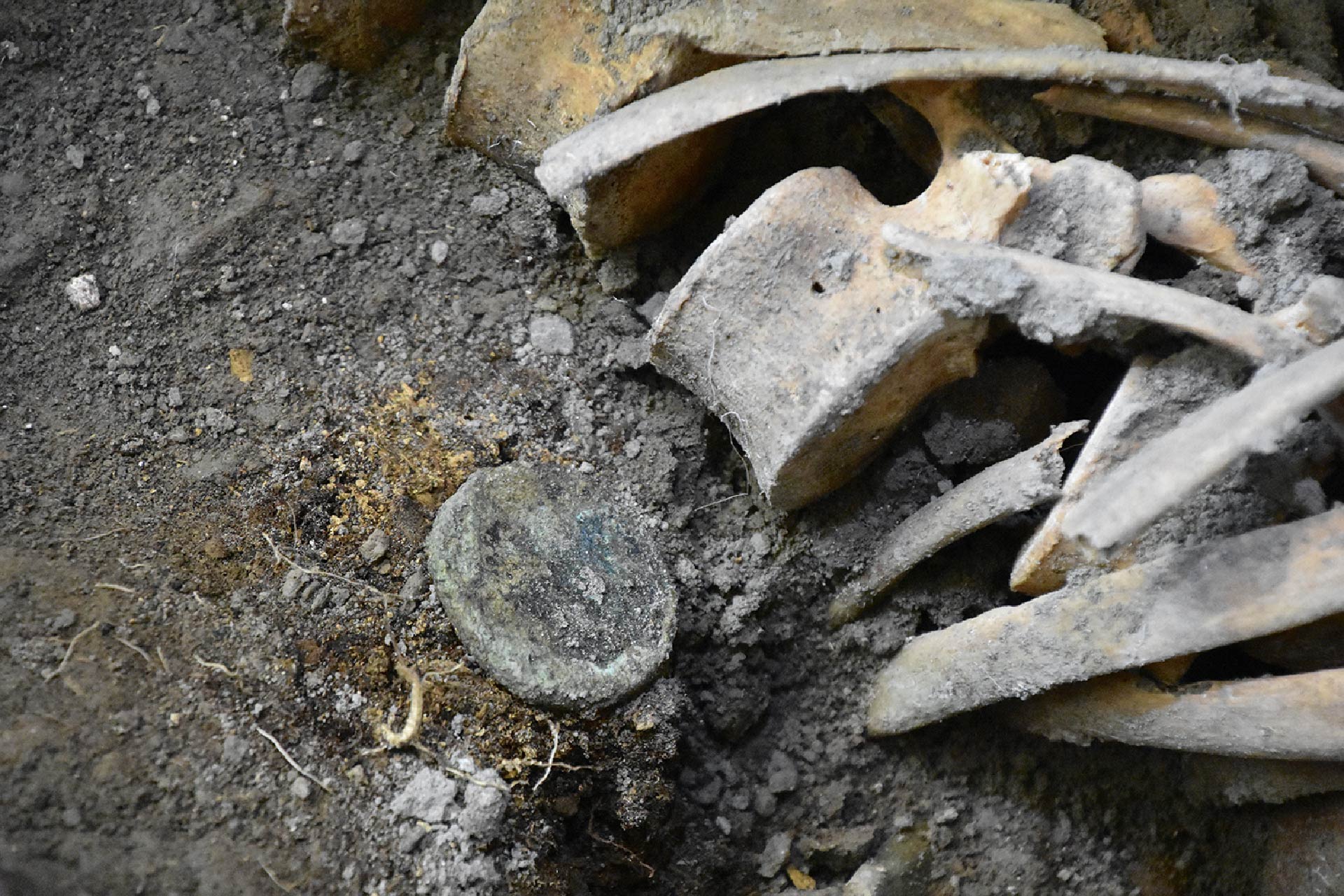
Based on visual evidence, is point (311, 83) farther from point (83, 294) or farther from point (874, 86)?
point (874, 86)

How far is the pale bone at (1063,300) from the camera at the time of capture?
3.67 ft

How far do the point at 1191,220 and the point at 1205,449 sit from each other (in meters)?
0.43

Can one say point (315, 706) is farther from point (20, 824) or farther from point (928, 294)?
point (928, 294)

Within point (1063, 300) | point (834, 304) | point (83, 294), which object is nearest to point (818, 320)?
point (834, 304)

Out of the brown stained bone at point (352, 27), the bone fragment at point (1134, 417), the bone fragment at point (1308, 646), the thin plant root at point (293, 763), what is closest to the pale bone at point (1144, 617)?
the bone fragment at point (1134, 417)

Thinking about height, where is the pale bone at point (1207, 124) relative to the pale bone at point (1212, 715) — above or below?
above

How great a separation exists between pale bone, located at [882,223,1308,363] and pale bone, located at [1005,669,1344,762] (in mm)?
392

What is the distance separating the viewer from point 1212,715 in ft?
3.90

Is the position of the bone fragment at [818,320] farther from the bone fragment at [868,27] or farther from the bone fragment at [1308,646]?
the bone fragment at [1308,646]

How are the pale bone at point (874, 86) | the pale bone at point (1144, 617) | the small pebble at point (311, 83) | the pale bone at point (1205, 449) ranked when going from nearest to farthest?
the pale bone at point (1205, 449), the pale bone at point (1144, 617), the pale bone at point (874, 86), the small pebble at point (311, 83)

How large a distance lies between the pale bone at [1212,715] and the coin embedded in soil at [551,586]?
57cm

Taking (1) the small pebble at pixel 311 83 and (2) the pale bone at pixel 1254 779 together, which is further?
(1) the small pebble at pixel 311 83

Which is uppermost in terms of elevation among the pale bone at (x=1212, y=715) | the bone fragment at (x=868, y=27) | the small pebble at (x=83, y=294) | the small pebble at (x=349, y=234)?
the bone fragment at (x=868, y=27)

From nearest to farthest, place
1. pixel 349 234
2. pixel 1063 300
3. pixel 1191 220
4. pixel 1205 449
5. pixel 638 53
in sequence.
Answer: pixel 1205 449 → pixel 1063 300 → pixel 1191 220 → pixel 638 53 → pixel 349 234
